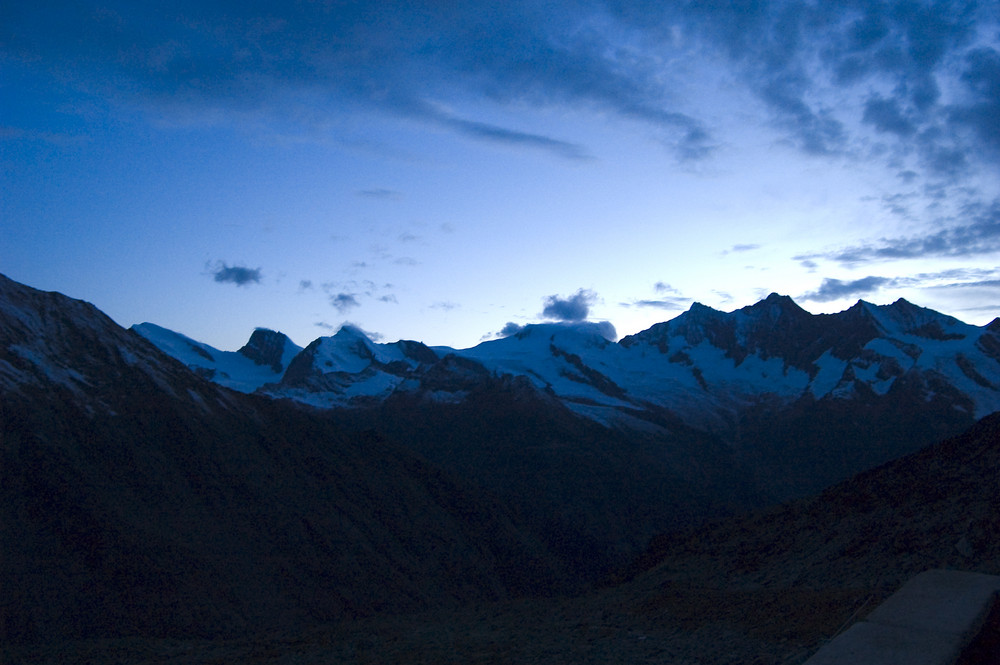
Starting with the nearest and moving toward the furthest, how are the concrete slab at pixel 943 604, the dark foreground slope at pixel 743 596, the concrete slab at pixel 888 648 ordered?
the concrete slab at pixel 888 648
the concrete slab at pixel 943 604
the dark foreground slope at pixel 743 596

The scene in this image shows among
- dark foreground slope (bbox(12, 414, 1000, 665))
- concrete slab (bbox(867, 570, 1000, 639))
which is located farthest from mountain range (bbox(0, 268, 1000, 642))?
concrete slab (bbox(867, 570, 1000, 639))

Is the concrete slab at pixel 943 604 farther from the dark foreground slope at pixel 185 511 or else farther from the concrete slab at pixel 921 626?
Result: the dark foreground slope at pixel 185 511

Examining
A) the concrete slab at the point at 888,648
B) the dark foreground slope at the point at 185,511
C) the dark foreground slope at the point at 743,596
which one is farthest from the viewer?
the dark foreground slope at the point at 185,511

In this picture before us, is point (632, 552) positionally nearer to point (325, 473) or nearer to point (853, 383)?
point (325, 473)

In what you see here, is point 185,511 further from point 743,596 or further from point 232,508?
point 743,596

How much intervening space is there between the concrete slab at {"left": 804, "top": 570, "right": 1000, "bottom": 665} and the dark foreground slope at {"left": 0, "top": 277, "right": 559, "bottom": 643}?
91.0ft

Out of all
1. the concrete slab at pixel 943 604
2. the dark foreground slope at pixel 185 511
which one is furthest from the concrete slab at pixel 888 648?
the dark foreground slope at pixel 185 511

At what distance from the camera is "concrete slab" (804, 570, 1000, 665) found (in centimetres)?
632

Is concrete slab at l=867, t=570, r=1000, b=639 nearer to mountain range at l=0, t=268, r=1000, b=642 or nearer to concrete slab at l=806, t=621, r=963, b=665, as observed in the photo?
concrete slab at l=806, t=621, r=963, b=665

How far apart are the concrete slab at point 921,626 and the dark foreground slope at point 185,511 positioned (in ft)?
91.0

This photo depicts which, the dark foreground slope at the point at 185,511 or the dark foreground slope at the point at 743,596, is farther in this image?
the dark foreground slope at the point at 185,511

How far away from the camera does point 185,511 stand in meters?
36.1

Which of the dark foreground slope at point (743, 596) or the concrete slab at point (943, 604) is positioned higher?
the concrete slab at point (943, 604)

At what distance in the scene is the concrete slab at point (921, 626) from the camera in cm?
632
